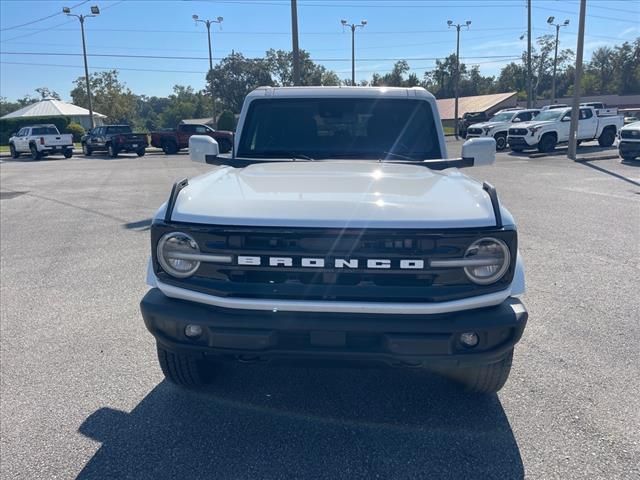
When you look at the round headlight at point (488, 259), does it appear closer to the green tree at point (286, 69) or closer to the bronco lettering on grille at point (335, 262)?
the bronco lettering on grille at point (335, 262)

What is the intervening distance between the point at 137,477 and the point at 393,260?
1.66m

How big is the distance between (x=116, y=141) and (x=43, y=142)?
163 inches

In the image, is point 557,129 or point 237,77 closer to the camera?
point 557,129

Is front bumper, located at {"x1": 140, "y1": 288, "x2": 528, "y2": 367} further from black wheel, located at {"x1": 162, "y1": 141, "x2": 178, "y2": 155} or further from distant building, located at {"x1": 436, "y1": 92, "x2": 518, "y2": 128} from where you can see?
distant building, located at {"x1": 436, "y1": 92, "x2": 518, "y2": 128}

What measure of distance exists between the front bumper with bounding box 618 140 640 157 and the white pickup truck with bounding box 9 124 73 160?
87.0 feet

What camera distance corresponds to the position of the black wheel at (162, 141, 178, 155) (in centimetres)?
3069

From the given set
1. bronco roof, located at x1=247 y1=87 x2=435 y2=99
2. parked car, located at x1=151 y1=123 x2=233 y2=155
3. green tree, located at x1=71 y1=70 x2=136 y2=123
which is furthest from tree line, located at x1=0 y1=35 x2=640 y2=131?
bronco roof, located at x1=247 y1=87 x2=435 y2=99

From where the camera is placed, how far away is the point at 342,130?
4.41 m

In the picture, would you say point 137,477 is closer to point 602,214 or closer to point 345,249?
point 345,249

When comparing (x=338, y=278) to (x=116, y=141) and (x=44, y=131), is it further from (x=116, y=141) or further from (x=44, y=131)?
(x=44, y=131)

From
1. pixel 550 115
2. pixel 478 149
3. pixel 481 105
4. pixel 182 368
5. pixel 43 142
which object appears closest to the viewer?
pixel 182 368

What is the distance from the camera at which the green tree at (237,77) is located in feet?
265

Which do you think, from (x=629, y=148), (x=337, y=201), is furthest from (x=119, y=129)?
(x=337, y=201)

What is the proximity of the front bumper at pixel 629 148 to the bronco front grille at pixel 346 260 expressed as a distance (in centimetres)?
1857
